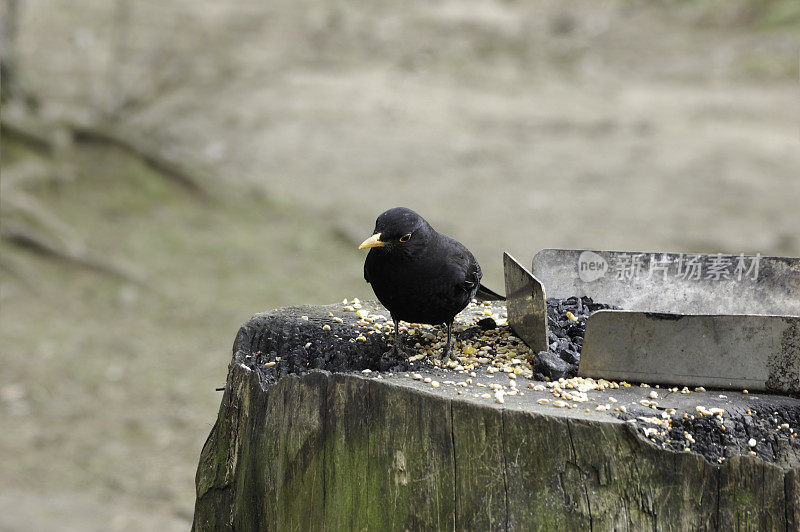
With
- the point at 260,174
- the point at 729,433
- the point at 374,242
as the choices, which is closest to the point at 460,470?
the point at 729,433

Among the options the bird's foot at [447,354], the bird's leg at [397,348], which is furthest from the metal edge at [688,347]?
the bird's leg at [397,348]

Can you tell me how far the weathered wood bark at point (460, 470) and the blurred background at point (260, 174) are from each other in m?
2.55

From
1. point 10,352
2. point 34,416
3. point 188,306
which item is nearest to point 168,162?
point 188,306

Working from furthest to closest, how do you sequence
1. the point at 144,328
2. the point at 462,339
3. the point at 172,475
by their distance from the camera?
the point at 144,328
the point at 172,475
the point at 462,339

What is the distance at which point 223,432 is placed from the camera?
298 centimetres

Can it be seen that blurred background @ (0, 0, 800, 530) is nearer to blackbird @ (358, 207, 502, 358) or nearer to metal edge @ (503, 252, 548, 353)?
blackbird @ (358, 207, 502, 358)

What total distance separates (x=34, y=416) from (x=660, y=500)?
4.77m

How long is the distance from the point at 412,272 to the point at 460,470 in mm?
832

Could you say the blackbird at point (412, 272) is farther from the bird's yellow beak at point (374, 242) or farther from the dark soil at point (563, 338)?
the dark soil at point (563, 338)

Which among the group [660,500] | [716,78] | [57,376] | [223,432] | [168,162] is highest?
[716,78]

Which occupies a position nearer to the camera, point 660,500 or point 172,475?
point 660,500

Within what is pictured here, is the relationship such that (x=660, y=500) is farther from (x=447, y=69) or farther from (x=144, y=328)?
(x=447, y=69)

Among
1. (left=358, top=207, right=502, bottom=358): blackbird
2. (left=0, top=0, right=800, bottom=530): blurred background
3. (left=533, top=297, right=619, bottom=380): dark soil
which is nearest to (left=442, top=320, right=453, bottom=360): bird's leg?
(left=358, top=207, right=502, bottom=358): blackbird

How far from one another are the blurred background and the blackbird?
2636 mm
